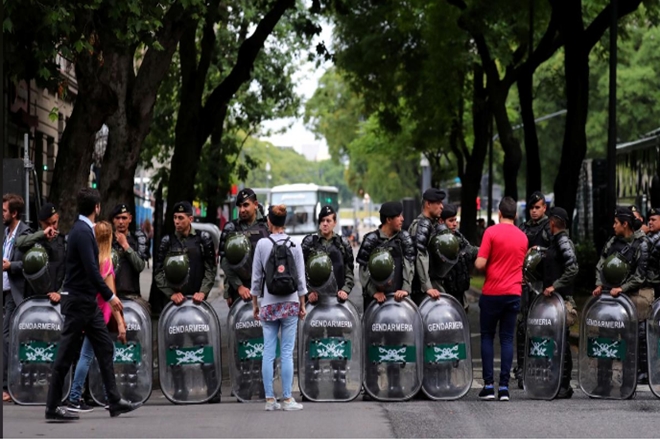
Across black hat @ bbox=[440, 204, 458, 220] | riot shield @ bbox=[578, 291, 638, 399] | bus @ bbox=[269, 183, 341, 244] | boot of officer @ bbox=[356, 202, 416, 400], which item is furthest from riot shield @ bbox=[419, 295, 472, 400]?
bus @ bbox=[269, 183, 341, 244]

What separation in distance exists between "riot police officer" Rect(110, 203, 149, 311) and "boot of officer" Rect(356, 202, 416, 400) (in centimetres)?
194

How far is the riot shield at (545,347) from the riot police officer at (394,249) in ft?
3.95

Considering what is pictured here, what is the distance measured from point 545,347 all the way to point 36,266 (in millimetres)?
4538

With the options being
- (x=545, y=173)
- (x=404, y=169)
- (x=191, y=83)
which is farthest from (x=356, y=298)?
(x=404, y=169)

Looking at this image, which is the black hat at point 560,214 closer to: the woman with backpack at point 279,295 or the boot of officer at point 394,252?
the boot of officer at point 394,252

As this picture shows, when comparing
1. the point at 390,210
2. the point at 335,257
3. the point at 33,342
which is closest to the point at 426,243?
the point at 390,210

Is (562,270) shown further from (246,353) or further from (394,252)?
(246,353)

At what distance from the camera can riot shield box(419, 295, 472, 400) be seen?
518 inches

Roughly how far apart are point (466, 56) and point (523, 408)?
2341 cm

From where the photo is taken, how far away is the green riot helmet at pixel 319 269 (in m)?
12.9

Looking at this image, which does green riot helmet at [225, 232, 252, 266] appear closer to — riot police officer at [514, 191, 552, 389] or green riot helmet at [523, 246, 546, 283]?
green riot helmet at [523, 246, 546, 283]

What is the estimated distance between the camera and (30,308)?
42.6 feet

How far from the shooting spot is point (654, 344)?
1335 cm

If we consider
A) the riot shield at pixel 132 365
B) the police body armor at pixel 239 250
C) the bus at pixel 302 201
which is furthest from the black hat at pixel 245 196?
the bus at pixel 302 201
